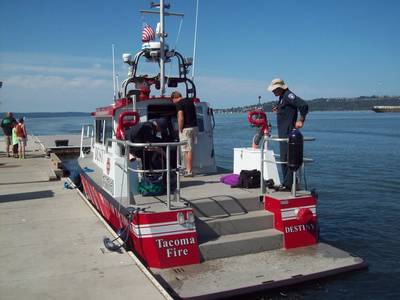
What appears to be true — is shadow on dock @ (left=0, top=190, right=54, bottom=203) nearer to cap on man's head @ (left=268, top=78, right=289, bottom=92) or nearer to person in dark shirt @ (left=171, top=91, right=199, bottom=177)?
person in dark shirt @ (left=171, top=91, right=199, bottom=177)

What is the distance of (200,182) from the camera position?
794cm

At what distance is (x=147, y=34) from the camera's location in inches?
361

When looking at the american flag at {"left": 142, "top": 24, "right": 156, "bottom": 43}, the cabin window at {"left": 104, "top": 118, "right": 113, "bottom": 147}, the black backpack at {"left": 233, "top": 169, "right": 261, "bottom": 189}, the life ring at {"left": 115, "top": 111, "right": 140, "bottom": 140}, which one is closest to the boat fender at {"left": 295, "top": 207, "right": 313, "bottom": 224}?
the black backpack at {"left": 233, "top": 169, "right": 261, "bottom": 189}

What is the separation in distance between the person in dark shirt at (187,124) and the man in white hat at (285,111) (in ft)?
6.14

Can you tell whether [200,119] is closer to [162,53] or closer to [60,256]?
[162,53]

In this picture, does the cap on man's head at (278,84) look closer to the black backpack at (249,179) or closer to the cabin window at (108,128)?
the black backpack at (249,179)

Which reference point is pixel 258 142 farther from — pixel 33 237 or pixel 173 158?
pixel 33 237

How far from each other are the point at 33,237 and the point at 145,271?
8.23 feet

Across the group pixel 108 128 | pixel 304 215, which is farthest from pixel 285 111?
pixel 108 128

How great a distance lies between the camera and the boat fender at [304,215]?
242 inches

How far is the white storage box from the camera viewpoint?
7.39 m

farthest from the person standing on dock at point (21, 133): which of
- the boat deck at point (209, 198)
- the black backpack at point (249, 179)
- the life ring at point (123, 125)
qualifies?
the black backpack at point (249, 179)

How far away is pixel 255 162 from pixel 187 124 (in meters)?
1.56

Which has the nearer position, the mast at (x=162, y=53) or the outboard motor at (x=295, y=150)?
the outboard motor at (x=295, y=150)
